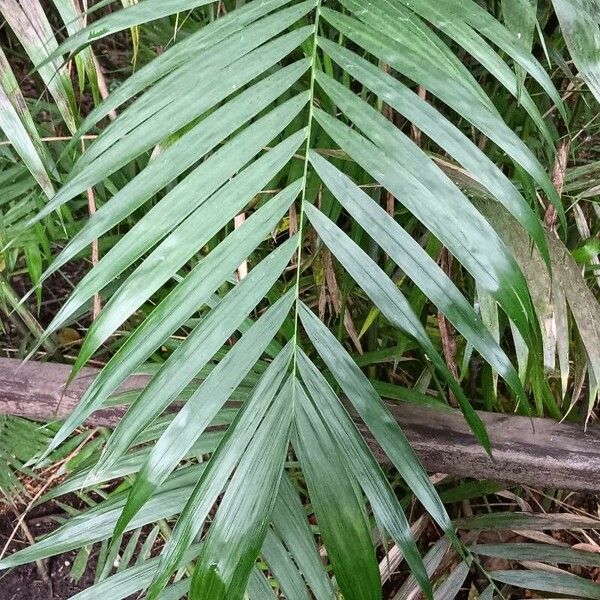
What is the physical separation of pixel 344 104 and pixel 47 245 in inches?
25.1

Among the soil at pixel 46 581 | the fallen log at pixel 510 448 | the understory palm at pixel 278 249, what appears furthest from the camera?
the soil at pixel 46 581

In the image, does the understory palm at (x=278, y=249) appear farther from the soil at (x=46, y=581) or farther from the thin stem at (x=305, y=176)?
the soil at (x=46, y=581)

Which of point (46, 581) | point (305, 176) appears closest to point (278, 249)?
point (305, 176)

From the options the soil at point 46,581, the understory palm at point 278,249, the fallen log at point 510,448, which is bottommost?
the soil at point 46,581

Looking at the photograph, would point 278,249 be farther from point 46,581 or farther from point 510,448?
point 46,581

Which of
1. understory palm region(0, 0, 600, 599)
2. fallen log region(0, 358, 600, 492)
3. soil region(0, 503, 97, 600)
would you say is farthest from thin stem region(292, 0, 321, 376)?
soil region(0, 503, 97, 600)

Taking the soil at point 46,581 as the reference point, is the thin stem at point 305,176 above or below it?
above

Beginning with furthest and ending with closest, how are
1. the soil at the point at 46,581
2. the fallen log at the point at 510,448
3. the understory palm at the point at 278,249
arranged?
the soil at the point at 46,581 < the fallen log at the point at 510,448 < the understory palm at the point at 278,249

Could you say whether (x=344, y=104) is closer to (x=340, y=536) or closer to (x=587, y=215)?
(x=340, y=536)

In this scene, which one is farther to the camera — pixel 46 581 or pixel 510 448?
pixel 46 581

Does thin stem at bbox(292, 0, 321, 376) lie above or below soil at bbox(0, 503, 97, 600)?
above

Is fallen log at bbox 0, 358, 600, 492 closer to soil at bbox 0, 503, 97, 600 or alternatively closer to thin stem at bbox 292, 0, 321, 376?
thin stem at bbox 292, 0, 321, 376

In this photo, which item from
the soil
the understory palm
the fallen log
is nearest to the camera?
the understory palm

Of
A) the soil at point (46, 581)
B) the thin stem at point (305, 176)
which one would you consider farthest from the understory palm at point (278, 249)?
the soil at point (46, 581)
